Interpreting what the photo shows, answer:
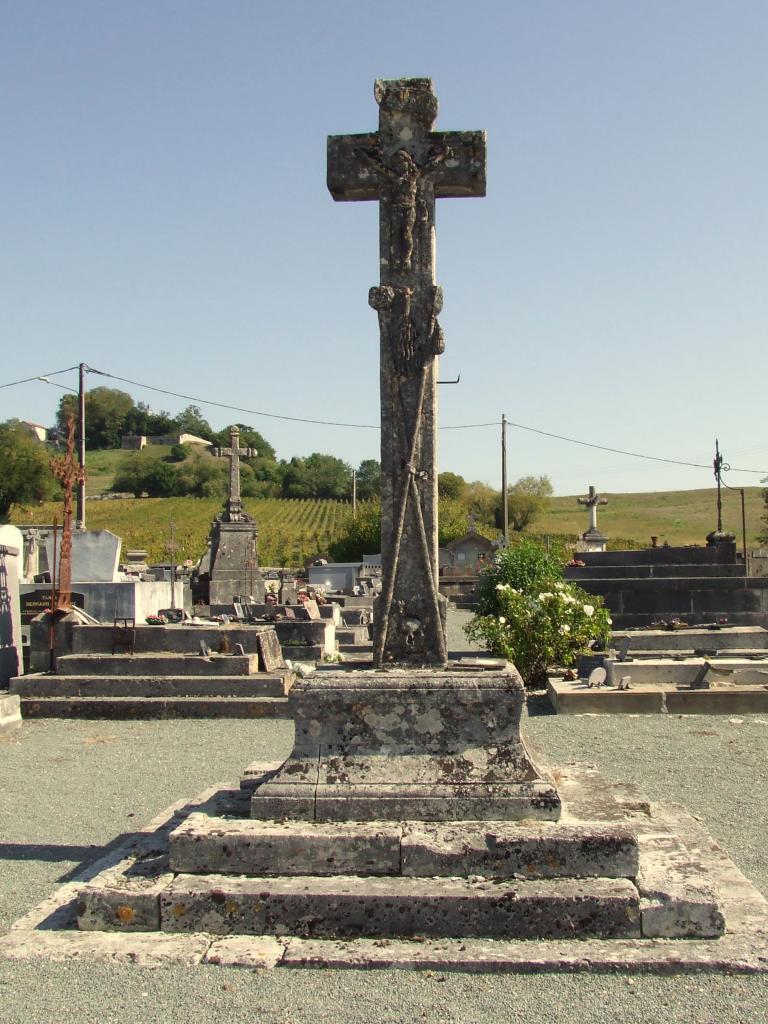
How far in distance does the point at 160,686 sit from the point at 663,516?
3164 inches

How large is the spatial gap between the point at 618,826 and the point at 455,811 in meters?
0.78

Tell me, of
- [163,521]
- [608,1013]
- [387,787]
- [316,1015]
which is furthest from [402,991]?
[163,521]

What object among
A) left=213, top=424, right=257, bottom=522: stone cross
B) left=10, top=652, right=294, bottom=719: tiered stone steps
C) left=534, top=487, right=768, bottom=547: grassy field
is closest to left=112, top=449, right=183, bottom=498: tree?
left=534, top=487, right=768, bottom=547: grassy field

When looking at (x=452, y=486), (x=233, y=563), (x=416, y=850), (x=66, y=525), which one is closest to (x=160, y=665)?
(x=66, y=525)

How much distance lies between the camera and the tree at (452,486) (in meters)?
82.4

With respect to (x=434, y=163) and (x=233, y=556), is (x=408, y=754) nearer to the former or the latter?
(x=434, y=163)

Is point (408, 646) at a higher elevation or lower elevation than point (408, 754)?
higher

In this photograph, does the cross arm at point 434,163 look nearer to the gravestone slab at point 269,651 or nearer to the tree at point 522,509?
the gravestone slab at point 269,651

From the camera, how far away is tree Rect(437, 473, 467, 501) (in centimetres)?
8238

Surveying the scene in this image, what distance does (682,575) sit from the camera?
22516 mm

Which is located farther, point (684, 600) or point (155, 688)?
point (684, 600)

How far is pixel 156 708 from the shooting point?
36.8ft

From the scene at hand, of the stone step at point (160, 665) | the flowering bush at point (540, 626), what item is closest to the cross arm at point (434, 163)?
the stone step at point (160, 665)

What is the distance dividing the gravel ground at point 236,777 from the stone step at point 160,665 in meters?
1.04
